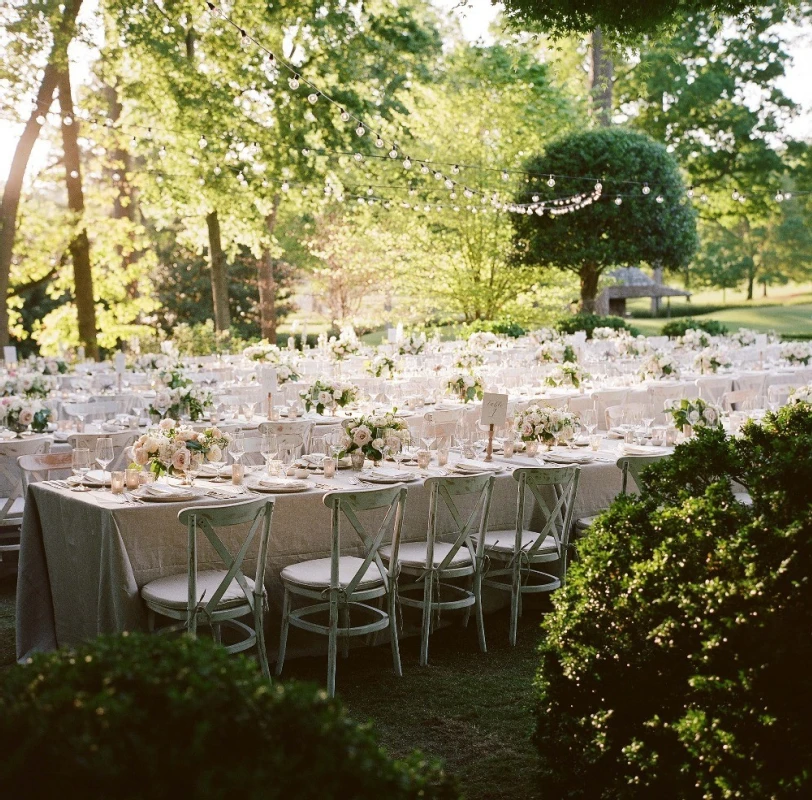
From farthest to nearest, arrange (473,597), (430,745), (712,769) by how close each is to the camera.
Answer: (473,597)
(430,745)
(712,769)

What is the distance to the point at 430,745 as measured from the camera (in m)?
→ 4.66

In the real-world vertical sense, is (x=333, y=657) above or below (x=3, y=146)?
below

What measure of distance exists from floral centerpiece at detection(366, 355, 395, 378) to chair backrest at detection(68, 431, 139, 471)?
451 cm

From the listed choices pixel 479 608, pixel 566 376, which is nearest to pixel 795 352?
pixel 566 376

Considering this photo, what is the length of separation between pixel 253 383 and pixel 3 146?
32.4 feet

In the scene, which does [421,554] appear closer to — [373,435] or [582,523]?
[373,435]

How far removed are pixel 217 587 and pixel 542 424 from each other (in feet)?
9.56

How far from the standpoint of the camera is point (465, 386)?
9805 mm

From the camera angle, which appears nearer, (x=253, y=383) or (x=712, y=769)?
(x=712, y=769)

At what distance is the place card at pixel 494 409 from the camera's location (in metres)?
6.71

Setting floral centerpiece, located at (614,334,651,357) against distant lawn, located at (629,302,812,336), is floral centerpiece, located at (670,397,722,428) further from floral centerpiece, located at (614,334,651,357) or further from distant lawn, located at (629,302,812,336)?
distant lawn, located at (629,302,812,336)

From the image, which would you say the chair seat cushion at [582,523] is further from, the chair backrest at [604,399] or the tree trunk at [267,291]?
the tree trunk at [267,291]

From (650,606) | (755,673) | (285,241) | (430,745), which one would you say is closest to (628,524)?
(650,606)

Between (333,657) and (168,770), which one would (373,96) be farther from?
(168,770)
